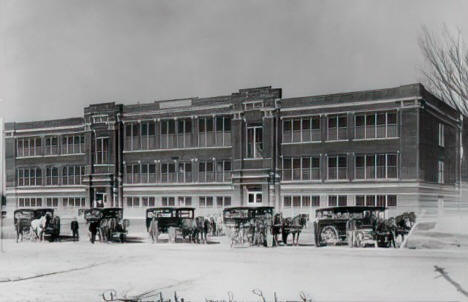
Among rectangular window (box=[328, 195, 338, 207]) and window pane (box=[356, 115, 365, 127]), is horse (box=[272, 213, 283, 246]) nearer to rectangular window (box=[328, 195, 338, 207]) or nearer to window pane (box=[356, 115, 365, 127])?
rectangular window (box=[328, 195, 338, 207])

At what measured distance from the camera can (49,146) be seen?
16031mm

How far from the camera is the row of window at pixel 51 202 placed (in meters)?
16.0

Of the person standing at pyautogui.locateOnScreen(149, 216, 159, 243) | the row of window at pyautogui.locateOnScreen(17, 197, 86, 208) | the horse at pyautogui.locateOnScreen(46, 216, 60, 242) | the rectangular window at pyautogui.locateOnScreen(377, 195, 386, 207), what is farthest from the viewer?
the person standing at pyautogui.locateOnScreen(149, 216, 159, 243)

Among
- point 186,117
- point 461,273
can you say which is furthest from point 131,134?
point 461,273

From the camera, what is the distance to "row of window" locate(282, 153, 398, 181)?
1448cm

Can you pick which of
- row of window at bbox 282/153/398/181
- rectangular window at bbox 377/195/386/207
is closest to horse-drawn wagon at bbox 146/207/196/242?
row of window at bbox 282/153/398/181

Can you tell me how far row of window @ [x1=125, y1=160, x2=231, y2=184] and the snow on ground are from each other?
2106 millimetres

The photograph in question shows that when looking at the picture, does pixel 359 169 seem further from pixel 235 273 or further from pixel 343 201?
pixel 235 273

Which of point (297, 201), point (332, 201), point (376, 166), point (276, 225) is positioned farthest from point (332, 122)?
point (276, 225)

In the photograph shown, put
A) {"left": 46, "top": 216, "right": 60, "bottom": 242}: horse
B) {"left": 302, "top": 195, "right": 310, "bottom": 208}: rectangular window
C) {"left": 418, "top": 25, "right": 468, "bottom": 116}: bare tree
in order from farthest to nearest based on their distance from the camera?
{"left": 46, "top": 216, "right": 60, "bottom": 242}: horse, {"left": 302, "top": 195, "right": 310, "bottom": 208}: rectangular window, {"left": 418, "top": 25, "right": 468, "bottom": 116}: bare tree

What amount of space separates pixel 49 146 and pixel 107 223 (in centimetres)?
293

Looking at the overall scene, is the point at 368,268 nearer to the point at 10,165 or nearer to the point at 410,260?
the point at 410,260

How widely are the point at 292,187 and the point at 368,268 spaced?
4.83 metres

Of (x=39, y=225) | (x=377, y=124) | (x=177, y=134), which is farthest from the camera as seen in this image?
(x=177, y=134)
